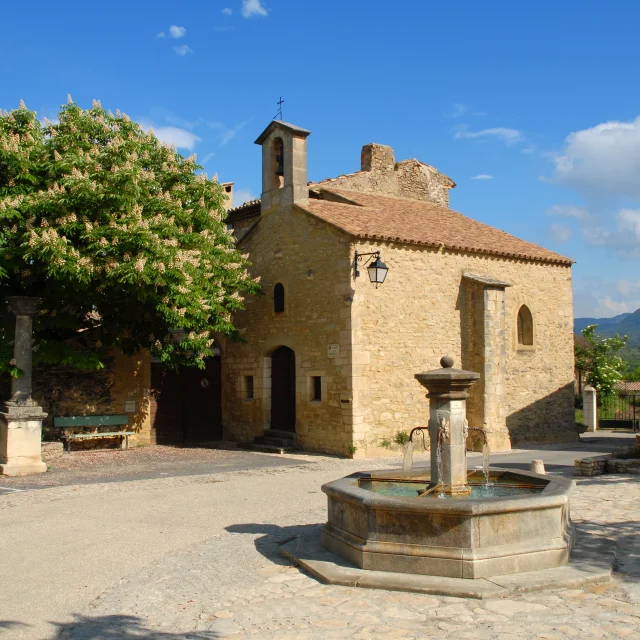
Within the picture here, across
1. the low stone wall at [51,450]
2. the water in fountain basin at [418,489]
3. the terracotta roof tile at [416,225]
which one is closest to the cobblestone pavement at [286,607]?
the water in fountain basin at [418,489]

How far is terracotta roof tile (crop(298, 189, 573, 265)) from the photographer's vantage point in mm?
15789

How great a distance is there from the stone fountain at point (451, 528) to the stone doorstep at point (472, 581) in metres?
0.09

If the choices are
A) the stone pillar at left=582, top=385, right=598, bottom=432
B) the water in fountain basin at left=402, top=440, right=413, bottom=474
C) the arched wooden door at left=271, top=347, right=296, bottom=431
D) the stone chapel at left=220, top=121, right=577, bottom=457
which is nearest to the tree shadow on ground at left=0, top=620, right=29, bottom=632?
the water in fountain basin at left=402, top=440, right=413, bottom=474

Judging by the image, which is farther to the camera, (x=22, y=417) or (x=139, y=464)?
(x=139, y=464)

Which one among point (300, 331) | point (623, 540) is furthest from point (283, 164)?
point (623, 540)

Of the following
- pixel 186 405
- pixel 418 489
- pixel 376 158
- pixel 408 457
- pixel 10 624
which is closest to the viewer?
pixel 10 624

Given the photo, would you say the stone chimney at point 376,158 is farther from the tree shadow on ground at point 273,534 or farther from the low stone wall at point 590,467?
the tree shadow on ground at point 273,534

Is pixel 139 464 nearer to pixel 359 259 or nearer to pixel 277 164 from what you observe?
pixel 359 259

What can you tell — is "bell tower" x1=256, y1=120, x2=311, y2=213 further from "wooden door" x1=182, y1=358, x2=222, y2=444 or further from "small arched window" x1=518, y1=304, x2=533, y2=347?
"small arched window" x1=518, y1=304, x2=533, y2=347

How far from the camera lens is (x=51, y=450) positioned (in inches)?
565

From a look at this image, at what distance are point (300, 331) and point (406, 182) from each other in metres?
7.94

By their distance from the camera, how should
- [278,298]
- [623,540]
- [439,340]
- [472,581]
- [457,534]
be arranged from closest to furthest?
[472,581] < [457,534] < [623,540] < [439,340] < [278,298]

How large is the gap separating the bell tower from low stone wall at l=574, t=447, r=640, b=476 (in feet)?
29.6

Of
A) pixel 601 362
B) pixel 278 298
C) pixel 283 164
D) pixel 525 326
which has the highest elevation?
pixel 283 164
